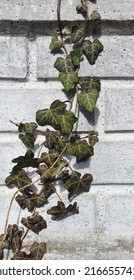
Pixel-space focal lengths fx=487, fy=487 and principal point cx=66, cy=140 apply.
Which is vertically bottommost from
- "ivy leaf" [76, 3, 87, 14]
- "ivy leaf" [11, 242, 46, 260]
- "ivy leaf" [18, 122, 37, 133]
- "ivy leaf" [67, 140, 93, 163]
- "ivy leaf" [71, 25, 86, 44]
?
"ivy leaf" [11, 242, 46, 260]

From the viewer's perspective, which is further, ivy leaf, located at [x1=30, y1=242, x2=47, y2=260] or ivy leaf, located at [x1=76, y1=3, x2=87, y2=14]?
ivy leaf, located at [x1=30, y1=242, x2=47, y2=260]

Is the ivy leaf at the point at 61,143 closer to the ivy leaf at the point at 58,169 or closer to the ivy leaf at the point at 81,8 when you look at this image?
the ivy leaf at the point at 58,169

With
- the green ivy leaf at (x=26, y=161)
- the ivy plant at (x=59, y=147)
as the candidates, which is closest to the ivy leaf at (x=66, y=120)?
the ivy plant at (x=59, y=147)

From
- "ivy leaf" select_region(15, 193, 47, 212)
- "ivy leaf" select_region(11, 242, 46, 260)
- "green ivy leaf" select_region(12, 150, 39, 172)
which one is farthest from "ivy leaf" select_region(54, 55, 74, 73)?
"ivy leaf" select_region(11, 242, 46, 260)

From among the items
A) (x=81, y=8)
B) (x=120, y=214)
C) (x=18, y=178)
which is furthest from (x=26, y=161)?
(x=81, y=8)

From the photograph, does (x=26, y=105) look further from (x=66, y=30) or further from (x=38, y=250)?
(x=38, y=250)

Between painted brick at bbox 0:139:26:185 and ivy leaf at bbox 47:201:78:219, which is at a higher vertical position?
painted brick at bbox 0:139:26:185

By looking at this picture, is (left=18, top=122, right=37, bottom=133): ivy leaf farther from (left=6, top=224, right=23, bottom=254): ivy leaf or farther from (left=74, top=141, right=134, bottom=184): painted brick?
(left=6, top=224, right=23, bottom=254): ivy leaf
